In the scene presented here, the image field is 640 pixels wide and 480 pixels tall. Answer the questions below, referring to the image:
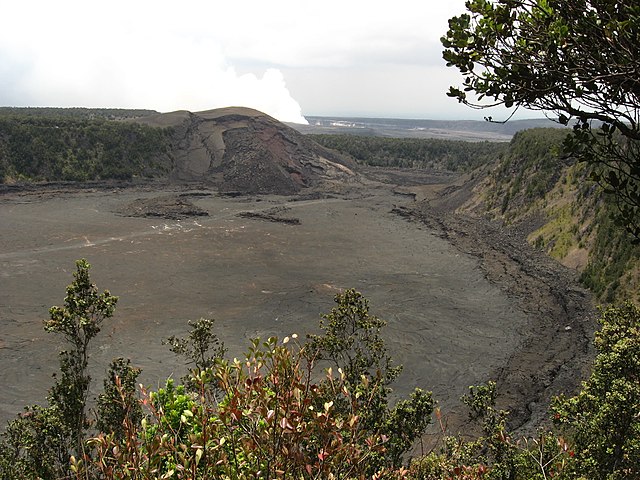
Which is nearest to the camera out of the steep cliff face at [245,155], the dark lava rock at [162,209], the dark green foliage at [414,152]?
the dark lava rock at [162,209]

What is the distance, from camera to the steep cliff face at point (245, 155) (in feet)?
228

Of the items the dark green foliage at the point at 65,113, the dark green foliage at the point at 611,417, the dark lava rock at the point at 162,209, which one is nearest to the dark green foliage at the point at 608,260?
the dark green foliage at the point at 611,417

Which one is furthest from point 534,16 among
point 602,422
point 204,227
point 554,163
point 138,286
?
point 554,163

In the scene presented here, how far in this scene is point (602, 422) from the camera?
8.99 metres

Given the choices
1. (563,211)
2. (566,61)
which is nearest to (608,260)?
(563,211)

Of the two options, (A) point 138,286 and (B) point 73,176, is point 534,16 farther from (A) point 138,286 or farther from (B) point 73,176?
(B) point 73,176

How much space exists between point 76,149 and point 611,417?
7349cm

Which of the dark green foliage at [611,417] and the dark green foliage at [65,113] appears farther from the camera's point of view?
the dark green foliage at [65,113]

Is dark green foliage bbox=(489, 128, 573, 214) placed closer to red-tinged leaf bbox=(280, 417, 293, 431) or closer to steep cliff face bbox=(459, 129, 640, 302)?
steep cliff face bbox=(459, 129, 640, 302)

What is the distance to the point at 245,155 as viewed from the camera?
7312 cm

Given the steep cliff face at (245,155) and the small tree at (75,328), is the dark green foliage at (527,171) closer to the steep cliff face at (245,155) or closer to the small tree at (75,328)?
the steep cliff face at (245,155)

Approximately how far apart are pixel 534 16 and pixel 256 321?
22.5 meters

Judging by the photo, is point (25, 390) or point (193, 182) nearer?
point (25, 390)

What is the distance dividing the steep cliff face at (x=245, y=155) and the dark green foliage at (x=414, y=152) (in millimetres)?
12956
